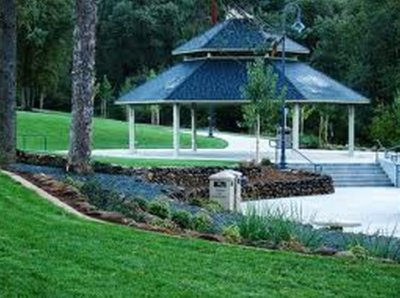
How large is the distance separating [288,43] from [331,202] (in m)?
15.4

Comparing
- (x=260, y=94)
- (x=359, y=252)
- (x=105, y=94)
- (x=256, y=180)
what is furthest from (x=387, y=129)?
(x=359, y=252)

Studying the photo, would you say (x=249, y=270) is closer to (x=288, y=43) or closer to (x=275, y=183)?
(x=275, y=183)

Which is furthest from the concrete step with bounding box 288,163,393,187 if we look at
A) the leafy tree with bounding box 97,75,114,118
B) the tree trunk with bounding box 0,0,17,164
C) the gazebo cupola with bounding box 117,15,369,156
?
the leafy tree with bounding box 97,75,114,118

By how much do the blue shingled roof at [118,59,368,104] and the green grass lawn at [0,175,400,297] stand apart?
25621 mm

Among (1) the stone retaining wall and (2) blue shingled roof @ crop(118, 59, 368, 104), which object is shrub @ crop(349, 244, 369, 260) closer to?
(1) the stone retaining wall

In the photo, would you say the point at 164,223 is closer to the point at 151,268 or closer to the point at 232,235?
the point at 232,235

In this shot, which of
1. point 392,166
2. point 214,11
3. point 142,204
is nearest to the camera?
point 142,204

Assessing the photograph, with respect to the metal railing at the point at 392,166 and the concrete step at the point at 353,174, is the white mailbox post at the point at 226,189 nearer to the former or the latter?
the concrete step at the point at 353,174

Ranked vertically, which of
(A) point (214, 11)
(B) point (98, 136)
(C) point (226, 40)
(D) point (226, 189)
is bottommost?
(D) point (226, 189)

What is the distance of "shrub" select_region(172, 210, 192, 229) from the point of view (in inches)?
464

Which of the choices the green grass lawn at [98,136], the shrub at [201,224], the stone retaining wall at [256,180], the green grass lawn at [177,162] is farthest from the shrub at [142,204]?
the green grass lawn at [98,136]

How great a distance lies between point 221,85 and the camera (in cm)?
3588

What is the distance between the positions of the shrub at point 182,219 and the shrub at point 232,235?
4.20 ft

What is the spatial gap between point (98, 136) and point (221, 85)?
41.8 feet
